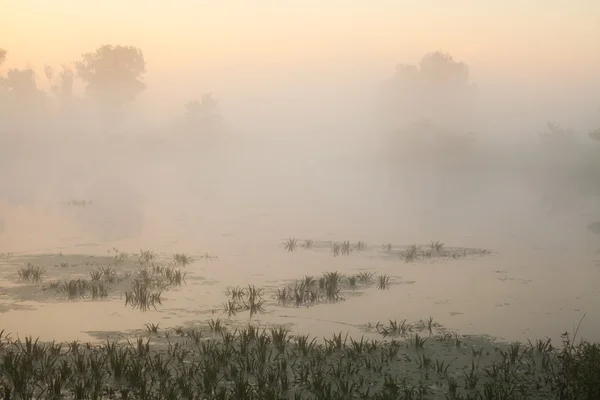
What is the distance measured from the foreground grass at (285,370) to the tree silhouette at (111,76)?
8443 centimetres

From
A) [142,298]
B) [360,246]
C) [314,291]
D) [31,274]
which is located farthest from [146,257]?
[360,246]

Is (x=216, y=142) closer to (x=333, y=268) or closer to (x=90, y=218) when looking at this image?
(x=90, y=218)

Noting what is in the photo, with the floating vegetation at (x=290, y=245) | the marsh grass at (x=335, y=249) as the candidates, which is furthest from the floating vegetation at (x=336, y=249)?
the floating vegetation at (x=290, y=245)

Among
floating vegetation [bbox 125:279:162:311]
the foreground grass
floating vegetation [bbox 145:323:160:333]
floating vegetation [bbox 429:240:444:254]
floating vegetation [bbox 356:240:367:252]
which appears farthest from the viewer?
floating vegetation [bbox 356:240:367:252]

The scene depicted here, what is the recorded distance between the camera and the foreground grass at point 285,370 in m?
7.38

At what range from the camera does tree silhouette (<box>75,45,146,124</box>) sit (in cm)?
8838

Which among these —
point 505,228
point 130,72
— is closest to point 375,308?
point 505,228

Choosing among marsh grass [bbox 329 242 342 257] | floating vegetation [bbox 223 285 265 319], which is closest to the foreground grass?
A: floating vegetation [bbox 223 285 265 319]

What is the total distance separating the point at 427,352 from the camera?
9383 mm

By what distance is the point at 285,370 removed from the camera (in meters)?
8.27

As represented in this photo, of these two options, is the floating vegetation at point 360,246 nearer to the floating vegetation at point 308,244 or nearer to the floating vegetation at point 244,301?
the floating vegetation at point 308,244

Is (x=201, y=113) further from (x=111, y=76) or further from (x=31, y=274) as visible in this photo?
(x=31, y=274)

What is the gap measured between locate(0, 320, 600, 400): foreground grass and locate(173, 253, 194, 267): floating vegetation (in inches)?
283

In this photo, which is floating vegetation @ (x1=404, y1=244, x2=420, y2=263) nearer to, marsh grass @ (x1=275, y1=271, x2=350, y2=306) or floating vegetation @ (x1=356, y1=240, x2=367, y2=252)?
floating vegetation @ (x1=356, y1=240, x2=367, y2=252)
